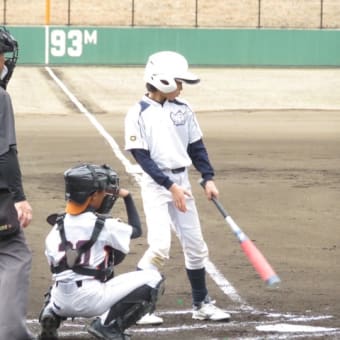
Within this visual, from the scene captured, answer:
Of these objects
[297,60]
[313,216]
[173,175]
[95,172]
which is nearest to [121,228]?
[95,172]

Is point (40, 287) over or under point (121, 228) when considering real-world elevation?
under

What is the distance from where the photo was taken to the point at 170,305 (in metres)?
7.45

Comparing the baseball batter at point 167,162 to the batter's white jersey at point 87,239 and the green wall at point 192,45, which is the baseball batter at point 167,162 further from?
the green wall at point 192,45

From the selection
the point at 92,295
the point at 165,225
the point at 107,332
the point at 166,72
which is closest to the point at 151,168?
the point at 165,225

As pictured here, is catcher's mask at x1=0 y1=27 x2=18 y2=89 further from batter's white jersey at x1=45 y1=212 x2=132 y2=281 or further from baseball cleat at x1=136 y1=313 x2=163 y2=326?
baseball cleat at x1=136 y1=313 x2=163 y2=326

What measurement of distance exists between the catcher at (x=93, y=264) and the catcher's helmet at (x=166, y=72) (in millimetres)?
926

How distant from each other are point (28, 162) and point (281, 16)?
41.2 metres

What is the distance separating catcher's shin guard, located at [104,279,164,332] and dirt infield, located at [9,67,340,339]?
40 cm

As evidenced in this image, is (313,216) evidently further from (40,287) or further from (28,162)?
(28,162)

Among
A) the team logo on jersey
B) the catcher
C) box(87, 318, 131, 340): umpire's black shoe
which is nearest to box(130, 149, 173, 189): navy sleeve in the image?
the team logo on jersey

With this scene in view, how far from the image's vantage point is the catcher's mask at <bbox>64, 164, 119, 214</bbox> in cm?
611

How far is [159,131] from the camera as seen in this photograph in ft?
22.9

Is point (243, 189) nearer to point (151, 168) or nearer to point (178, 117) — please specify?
point (178, 117)

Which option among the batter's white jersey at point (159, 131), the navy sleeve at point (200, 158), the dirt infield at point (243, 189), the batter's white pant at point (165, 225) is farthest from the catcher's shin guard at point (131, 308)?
the navy sleeve at point (200, 158)
